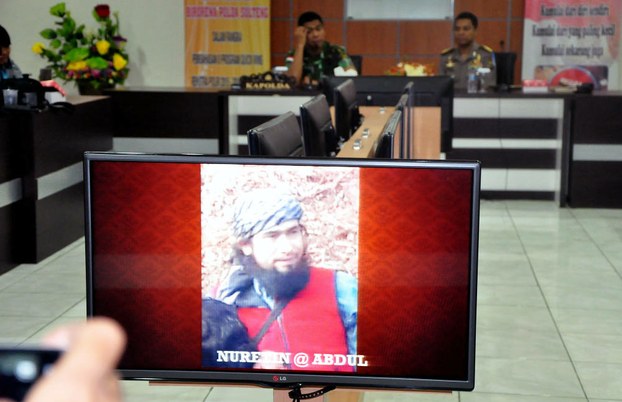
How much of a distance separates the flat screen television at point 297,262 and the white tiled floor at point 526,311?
1.20 meters

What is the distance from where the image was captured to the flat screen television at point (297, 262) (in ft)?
4.60

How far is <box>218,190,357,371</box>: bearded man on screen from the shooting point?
140 cm

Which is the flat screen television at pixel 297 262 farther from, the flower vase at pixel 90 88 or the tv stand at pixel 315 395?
the flower vase at pixel 90 88

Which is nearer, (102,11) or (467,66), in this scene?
(467,66)

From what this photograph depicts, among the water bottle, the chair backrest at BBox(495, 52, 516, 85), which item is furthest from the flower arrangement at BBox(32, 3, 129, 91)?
the chair backrest at BBox(495, 52, 516, 85)

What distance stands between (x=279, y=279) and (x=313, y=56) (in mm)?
7032

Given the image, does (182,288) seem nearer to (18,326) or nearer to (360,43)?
(18,326)

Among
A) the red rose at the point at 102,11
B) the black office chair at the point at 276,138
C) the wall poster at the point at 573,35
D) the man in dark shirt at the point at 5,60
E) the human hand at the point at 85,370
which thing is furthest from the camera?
the wall poster at the point at 573,35

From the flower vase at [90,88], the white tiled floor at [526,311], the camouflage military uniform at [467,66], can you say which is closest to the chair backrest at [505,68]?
the camouflage military uniform at [467,66]

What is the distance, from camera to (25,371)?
0.38 m

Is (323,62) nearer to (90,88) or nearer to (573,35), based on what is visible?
(90,88)

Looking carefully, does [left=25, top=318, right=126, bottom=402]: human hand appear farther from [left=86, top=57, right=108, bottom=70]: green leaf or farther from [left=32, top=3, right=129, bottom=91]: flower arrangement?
[left=86, top=57, right=108, bottom=70]: green leaf

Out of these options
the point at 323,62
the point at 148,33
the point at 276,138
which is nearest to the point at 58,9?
the point at 148,33

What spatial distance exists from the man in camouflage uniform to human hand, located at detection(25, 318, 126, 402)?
7848mm
